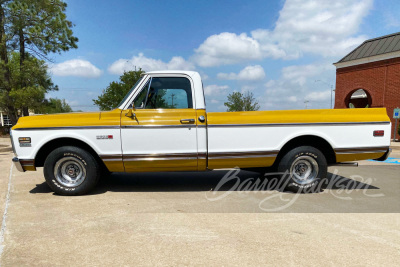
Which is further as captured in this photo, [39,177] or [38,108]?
[38,108]

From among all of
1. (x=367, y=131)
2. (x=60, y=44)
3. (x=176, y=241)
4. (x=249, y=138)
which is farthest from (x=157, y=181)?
(x=60, y=44)

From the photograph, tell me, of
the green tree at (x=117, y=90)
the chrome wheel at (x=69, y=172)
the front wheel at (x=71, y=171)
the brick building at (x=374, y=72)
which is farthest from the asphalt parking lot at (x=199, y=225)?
the green tree at (x=117, y=90)

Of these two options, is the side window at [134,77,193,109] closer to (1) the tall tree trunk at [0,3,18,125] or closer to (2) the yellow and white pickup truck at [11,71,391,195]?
(2) the yellow and white pickup truck at [11,71,391,195]

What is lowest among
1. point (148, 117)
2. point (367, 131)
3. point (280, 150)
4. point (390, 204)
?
point (390, 204)

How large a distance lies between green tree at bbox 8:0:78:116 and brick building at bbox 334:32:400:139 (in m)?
23.3

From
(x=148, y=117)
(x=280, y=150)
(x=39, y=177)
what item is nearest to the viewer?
(x=148, y=117)

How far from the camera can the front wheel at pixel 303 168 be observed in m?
4.53

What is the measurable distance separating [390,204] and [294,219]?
6.15 feet

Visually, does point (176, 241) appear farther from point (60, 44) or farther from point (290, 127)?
point (60, 44)

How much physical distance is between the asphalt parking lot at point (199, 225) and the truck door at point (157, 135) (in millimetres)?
599

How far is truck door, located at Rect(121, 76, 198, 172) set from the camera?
4293mm

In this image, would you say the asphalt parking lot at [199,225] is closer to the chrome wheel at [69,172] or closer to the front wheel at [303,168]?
the front wheel at [303,168]

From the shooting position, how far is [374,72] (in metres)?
18.6

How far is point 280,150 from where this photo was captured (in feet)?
15.3
